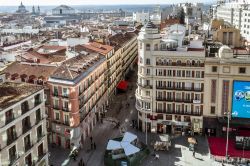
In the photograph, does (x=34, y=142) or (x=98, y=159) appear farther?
(x=98, y=159)

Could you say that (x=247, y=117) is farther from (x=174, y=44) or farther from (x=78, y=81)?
(x=78, y=81)

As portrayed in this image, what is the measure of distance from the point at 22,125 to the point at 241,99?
46.7m

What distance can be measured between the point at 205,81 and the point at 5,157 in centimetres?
4619

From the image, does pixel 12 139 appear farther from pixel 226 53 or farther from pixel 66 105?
pixel 226 53

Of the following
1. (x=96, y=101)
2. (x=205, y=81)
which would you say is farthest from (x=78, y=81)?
(x=205, y=81)

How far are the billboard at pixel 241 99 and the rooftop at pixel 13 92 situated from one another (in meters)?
42.1

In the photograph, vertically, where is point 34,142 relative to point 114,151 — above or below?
above

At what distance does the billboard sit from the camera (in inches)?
3061

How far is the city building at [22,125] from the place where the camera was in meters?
49.5

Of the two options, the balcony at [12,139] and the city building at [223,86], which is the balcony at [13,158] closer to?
the balcony at [12,139]

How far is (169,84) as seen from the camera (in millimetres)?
82000

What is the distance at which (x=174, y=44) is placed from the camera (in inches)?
3337

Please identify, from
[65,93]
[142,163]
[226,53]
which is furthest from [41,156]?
[226,53]

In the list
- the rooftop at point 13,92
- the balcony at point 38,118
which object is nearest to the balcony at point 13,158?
the balcony at point 38,118
